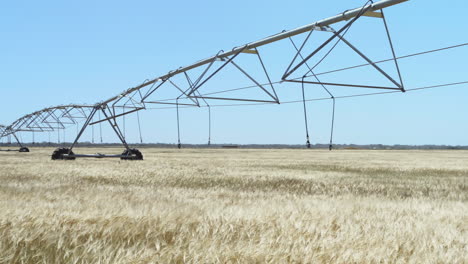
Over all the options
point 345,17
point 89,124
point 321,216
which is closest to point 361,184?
point 345,17

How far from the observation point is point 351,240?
17.5 feet

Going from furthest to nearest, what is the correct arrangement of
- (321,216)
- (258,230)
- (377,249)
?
(321,216)
(258,230)
(377,249)

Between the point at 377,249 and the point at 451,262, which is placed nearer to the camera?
the point at 451,262

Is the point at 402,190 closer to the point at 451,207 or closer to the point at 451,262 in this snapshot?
the point at 451,207

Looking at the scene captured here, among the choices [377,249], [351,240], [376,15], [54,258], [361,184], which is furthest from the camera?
[361,184]

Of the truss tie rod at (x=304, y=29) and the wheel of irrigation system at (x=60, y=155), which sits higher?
the truss tie rod at (x=304, y=29)

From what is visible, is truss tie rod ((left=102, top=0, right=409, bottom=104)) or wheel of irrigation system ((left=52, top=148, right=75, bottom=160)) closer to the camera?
truss tie rod ((left=102, top=0, right=409, bottom=104))

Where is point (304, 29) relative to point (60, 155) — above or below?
above

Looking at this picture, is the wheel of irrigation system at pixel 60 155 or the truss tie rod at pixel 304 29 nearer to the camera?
the truss tie rod at pixel 304 29

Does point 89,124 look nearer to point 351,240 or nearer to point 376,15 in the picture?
point 376,15

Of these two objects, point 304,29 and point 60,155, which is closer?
point 304,29

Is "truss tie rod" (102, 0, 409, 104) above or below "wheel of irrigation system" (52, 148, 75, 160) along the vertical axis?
above

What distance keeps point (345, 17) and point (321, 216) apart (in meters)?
5.83

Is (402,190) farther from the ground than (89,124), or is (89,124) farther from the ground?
(89,124)
